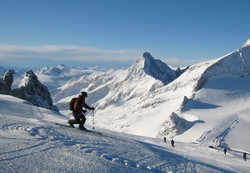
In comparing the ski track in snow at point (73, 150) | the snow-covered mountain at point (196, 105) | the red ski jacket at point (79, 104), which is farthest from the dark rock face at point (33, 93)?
the ski track in snow at point (73, 150)

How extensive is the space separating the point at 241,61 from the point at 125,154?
122 meters

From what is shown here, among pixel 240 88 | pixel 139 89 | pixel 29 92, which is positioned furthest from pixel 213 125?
pixel 139 89

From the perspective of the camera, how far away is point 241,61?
11950cm

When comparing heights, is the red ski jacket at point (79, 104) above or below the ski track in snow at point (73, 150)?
above

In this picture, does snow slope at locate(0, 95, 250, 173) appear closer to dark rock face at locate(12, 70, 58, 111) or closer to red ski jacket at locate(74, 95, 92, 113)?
red ski jacket at locate(74, 95, 92, 113)

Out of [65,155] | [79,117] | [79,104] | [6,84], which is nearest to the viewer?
[65,155]

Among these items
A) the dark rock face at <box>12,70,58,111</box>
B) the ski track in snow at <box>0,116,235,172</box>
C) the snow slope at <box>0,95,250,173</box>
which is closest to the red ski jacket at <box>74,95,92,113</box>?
the snow slope at <box>0,95,250,173</box>

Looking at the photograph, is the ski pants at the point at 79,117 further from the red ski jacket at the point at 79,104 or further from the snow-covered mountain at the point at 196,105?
the snow-covered mountain at the point at 196,105

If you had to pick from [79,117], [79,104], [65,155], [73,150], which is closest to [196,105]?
[79,117]

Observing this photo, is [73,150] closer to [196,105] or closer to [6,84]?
[6,84]

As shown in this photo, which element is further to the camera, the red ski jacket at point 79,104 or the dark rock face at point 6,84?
the dark rock face at point 6,84

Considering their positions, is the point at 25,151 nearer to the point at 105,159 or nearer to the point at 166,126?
the point at 105,159

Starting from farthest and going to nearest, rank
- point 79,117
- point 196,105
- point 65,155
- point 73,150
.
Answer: point 196,105 → point 79,117 → point 73,150 → point 65,155

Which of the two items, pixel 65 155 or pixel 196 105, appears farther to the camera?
pixel 196 105
